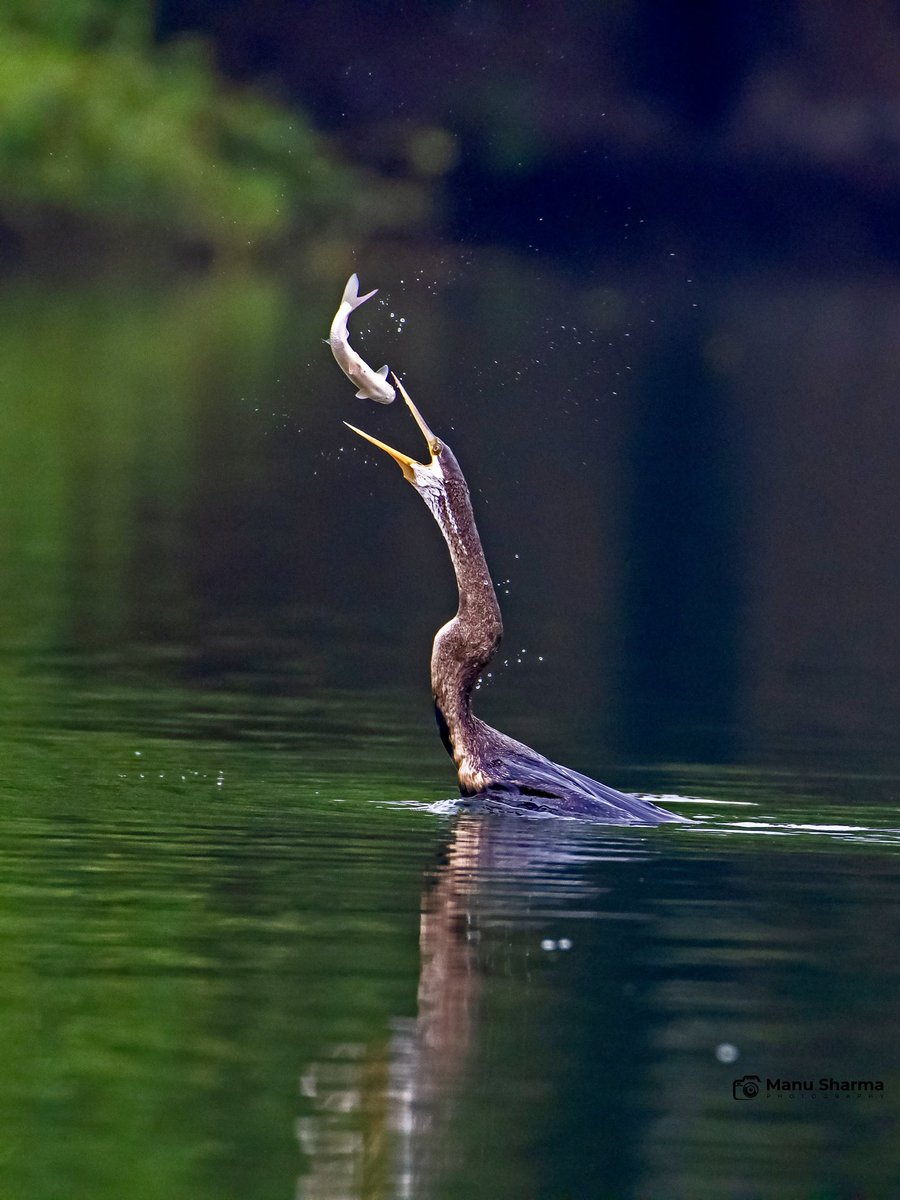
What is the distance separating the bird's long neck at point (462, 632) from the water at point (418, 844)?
44 centimetres

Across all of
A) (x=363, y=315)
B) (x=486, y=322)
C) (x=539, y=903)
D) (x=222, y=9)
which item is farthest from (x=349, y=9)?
Answer: (x=539, y=903)

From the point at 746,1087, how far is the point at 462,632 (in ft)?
16.1

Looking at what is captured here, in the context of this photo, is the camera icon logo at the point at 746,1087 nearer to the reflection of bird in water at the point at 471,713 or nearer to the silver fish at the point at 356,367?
the reflection of bird in water at the point at 471,713

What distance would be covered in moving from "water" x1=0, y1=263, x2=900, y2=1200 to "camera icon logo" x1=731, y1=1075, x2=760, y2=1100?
2 centimetres

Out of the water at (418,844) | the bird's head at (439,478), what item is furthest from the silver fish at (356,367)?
the water at (418,844)

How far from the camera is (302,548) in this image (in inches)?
953

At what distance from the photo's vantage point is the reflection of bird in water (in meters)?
12.7

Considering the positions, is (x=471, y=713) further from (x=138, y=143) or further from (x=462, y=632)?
(x=138, y=143)

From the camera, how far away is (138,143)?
68.9 m

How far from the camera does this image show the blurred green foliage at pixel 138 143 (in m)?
66.5

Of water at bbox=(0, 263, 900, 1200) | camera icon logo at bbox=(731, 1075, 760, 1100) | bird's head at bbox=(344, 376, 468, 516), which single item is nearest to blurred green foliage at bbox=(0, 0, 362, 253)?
water at bbox=(0, 263, 900, 1200)

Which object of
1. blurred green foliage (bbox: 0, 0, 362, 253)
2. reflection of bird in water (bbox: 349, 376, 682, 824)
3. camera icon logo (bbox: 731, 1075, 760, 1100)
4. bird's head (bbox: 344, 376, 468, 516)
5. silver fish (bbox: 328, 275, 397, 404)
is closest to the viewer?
camera icon logo (bbox: 731, 1075, 760, 1100)

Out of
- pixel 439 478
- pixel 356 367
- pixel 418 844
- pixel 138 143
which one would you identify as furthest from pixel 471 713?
pixel 138 143

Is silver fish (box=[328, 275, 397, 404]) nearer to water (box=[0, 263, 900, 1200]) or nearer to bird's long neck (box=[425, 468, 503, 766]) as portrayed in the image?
bird's long neck (box=[425, 468, 503, 766])
